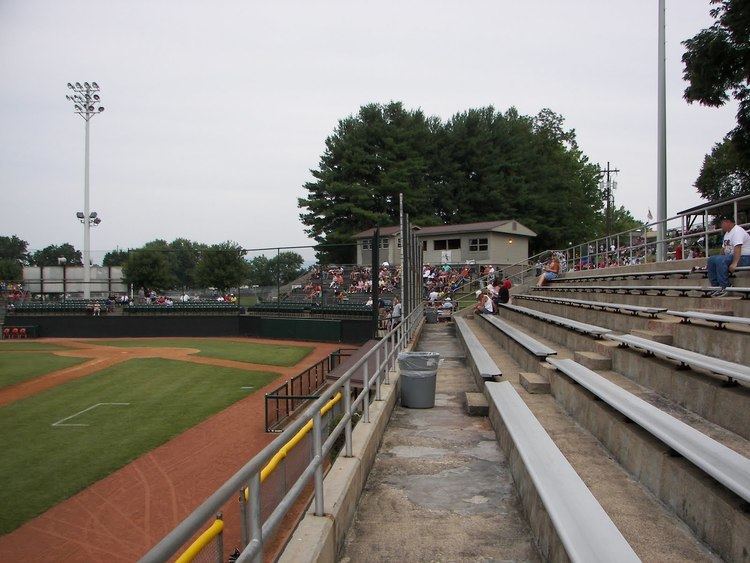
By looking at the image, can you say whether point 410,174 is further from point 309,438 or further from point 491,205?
point 309,438

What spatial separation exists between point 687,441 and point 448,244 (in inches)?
1705

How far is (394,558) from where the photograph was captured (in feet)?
12.2

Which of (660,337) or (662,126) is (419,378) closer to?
(660,337)

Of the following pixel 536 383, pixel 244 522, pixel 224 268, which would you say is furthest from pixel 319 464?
pixel 224 268

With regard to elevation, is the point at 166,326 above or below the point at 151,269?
below

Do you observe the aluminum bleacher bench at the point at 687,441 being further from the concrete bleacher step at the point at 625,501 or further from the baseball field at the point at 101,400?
the baseball field at the point at 101,400

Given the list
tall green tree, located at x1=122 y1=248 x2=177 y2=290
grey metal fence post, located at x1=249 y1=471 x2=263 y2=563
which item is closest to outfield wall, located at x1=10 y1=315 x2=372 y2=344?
tall green tree, located at x1=122 y1=248 x2=177 y2=290

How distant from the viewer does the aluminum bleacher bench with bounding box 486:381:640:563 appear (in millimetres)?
2867

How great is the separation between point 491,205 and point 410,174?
9593mm

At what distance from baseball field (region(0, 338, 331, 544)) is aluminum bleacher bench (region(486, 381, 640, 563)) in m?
7.08

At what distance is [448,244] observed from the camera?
4647 centimetres

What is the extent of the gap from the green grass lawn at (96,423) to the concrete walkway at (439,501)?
5.78 meters

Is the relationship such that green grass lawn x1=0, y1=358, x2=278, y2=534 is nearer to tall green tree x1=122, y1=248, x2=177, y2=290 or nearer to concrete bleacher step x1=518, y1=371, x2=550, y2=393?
concrete bleacher step x1=518, y1=371, x2=550, y2=393

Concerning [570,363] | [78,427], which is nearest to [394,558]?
[570,363]
